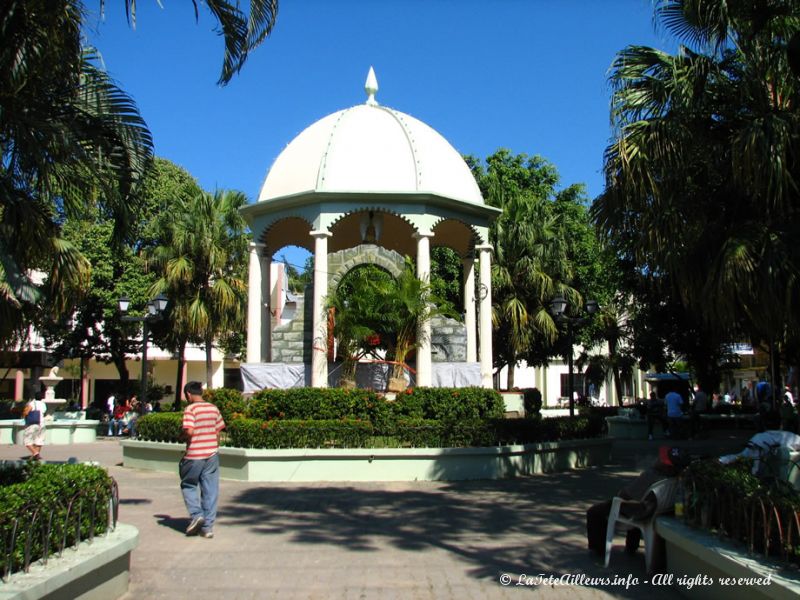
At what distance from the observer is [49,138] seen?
7.72m

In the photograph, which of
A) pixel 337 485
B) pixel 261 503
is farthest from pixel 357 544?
pixel 337 485

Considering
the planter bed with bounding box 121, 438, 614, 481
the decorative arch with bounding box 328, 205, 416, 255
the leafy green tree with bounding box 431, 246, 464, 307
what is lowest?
the planter bed with bounding box 121, 438, 614, 481

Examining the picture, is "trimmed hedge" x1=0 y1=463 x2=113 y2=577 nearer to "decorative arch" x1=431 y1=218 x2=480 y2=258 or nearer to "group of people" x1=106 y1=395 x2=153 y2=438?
"decorative arch" x1=431 y1=218 x2=480 y2=258

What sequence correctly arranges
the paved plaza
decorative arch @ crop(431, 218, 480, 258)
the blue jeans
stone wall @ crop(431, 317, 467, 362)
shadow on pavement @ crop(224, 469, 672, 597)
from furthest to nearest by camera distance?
stone wall @ crop(431, 317, 467, 362)
decorative arch @ crop(431, 218, 480, 258)
the blue jeans
shadow on pavement @ crop(224, 469, 672, 597)
the paved plaza

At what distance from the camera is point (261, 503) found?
10.5m

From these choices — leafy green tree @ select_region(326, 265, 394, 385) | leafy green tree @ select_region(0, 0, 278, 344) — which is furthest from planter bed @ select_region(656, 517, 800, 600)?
Result: leafy green tree @ select_region(326, 265, 394, 385)

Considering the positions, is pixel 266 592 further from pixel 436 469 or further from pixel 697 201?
pixel 697 201

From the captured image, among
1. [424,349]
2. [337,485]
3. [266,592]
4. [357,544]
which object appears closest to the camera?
[266,592]

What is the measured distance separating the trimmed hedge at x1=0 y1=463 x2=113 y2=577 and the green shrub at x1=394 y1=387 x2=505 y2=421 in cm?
806

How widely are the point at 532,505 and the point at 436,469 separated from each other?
2.77 metres

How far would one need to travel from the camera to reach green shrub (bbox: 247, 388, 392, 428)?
47.0 feet

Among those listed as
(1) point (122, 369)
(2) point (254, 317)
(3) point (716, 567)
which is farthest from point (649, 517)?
(1) point (122, 369)

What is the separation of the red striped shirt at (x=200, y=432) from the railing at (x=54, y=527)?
5.11 ft

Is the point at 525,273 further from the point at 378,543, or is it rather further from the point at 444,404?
the point at 378,543
